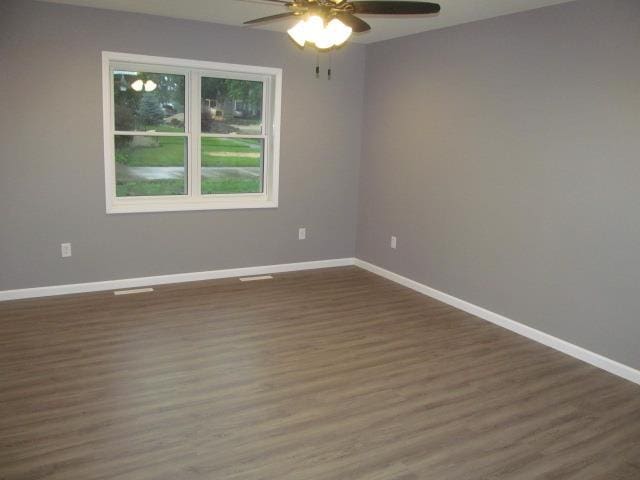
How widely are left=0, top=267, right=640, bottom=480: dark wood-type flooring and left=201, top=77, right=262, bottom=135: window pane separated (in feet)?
5.82

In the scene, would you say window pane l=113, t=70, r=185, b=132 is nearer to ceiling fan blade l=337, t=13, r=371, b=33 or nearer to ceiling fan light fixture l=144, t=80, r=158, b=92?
ceiling fan light fixture l=144, t=80, r=158, b=92

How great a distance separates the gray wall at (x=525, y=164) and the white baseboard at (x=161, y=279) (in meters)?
0.87

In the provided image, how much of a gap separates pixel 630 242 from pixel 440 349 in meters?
1.40

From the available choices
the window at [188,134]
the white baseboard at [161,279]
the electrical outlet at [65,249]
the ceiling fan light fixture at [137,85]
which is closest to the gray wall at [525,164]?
the white baseboard at [161,279]

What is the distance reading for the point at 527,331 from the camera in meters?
4.10

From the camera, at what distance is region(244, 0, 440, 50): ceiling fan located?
2.45m

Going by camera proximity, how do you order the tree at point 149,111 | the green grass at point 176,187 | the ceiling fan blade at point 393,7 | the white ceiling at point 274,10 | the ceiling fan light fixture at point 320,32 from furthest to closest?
the green grass at point 176,187 → the tree at point 149,111 → the white ceiling at point 274,10 → the ceiling fan light fixture at point 320,32 → the ceiling fan blade at point 393,7

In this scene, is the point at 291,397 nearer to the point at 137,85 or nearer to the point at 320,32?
the point at 320,32

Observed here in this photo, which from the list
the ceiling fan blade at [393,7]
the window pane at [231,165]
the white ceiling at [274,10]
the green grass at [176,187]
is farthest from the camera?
the window pane at [231,165]

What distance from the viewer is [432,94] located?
191 inches

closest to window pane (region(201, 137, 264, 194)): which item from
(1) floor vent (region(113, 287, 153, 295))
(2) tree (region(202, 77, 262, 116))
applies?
(2) tree (region(202, 77, 262, 116))

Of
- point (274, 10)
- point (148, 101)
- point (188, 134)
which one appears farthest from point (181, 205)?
point (274, 10)

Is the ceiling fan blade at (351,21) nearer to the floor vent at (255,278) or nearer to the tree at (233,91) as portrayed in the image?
the tree at (233,91)

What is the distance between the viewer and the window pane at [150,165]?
488cm
